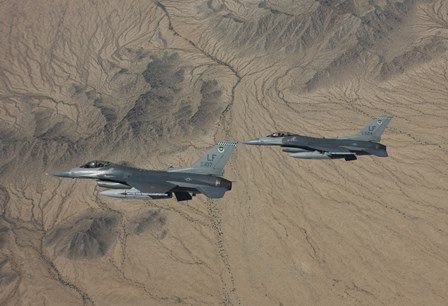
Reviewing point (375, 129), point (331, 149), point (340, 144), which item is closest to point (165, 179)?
point (331, 149)

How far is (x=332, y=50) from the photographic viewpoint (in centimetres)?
8106

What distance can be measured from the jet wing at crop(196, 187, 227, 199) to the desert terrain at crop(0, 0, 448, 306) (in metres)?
9.42

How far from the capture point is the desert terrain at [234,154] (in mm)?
40594

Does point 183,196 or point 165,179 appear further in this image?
point 183,196

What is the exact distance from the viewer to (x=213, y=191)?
3550 centimetres

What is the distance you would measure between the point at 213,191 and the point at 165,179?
4129 millimetres

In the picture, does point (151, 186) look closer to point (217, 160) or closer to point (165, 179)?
point (165, 179)

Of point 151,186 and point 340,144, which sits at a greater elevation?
point 340,144

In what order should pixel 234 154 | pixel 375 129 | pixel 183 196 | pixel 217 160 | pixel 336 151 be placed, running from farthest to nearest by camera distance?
pixel 234 154, pixel 375 129, pixel 336 151, pixel 217 160, pixel 183 196

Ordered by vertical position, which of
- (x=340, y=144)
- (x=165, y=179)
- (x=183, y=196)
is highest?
(x=340, y=144)

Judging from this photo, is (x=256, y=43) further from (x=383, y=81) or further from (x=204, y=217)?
(x=204, y=217)

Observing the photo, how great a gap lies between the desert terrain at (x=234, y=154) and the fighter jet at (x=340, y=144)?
5.55 m

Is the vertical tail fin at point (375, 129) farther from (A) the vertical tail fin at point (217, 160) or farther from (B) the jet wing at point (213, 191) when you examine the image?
(B) the jet wing at point (213, 191)

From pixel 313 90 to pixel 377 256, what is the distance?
122 feet
